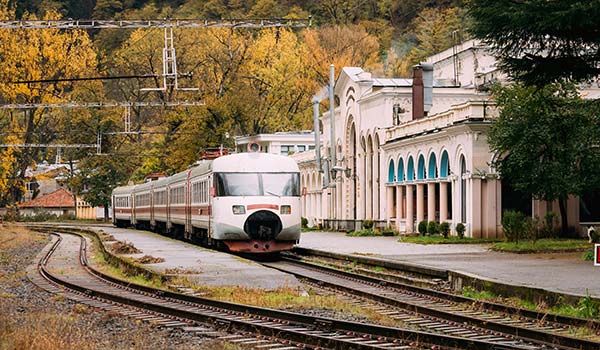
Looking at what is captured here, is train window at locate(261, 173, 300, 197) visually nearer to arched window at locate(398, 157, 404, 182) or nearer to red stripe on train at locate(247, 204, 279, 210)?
red stripe on train at locate(247, 204, 279, 210)

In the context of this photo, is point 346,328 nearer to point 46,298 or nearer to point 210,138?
point 46,298

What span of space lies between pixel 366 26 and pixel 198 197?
81871mm

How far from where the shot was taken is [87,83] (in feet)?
282

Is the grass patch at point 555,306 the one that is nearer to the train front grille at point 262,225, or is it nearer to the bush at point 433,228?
the train front grille at point 262,225

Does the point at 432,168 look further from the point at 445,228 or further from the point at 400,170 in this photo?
the point at 445,228

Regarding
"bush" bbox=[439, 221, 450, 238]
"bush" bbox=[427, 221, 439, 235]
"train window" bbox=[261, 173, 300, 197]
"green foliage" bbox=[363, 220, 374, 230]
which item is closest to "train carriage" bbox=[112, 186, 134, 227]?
"green foliage" bbox=[363, 220, 374, 230]

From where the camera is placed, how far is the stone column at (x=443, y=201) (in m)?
47.8

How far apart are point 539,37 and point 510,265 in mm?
5958

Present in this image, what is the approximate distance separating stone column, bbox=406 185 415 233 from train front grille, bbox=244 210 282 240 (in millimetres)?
20532

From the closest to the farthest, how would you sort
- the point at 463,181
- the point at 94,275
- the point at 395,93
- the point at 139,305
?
1. the point at 139,305
2. the point at 94,275
3. the point at 463,181
4. the point at 395,93

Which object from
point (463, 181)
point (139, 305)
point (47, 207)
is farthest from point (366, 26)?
point (139, 305)

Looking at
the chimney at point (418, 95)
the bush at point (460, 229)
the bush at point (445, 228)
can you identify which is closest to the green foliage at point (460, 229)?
the bush at point (460, 229)

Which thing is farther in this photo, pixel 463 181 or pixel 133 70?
pixel 133 70

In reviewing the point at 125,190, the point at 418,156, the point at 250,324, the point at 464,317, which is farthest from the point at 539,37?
the point at 125,190
